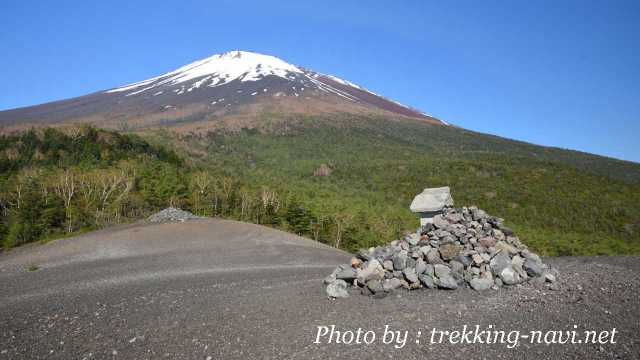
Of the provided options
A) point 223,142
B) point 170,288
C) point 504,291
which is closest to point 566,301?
point 504,291

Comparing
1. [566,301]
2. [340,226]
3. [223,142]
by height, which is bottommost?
[340,226]

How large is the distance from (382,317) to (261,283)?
5.01 metres

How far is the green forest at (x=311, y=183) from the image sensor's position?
119ft

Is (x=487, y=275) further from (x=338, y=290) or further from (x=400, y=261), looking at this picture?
(x=338, y=290)

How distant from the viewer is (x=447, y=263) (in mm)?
9578

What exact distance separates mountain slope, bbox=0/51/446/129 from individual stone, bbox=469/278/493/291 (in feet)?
344

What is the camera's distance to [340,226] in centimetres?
3934

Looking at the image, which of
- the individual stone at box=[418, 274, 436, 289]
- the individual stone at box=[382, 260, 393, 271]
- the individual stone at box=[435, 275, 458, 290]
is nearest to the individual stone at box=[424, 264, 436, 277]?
the individual stone at box=[418, 274, 436, 289]

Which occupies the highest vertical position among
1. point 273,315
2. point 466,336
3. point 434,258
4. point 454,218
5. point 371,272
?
point 454,218

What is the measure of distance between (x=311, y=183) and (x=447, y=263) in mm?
53659

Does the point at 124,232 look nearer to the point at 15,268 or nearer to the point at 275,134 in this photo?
the point at 15,268

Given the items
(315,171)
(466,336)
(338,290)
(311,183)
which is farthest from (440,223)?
(315,171)

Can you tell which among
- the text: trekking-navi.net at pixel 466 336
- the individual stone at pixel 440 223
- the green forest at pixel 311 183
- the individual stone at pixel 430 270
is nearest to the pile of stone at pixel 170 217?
the green forest at pixel 311 183

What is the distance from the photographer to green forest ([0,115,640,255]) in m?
36.4
